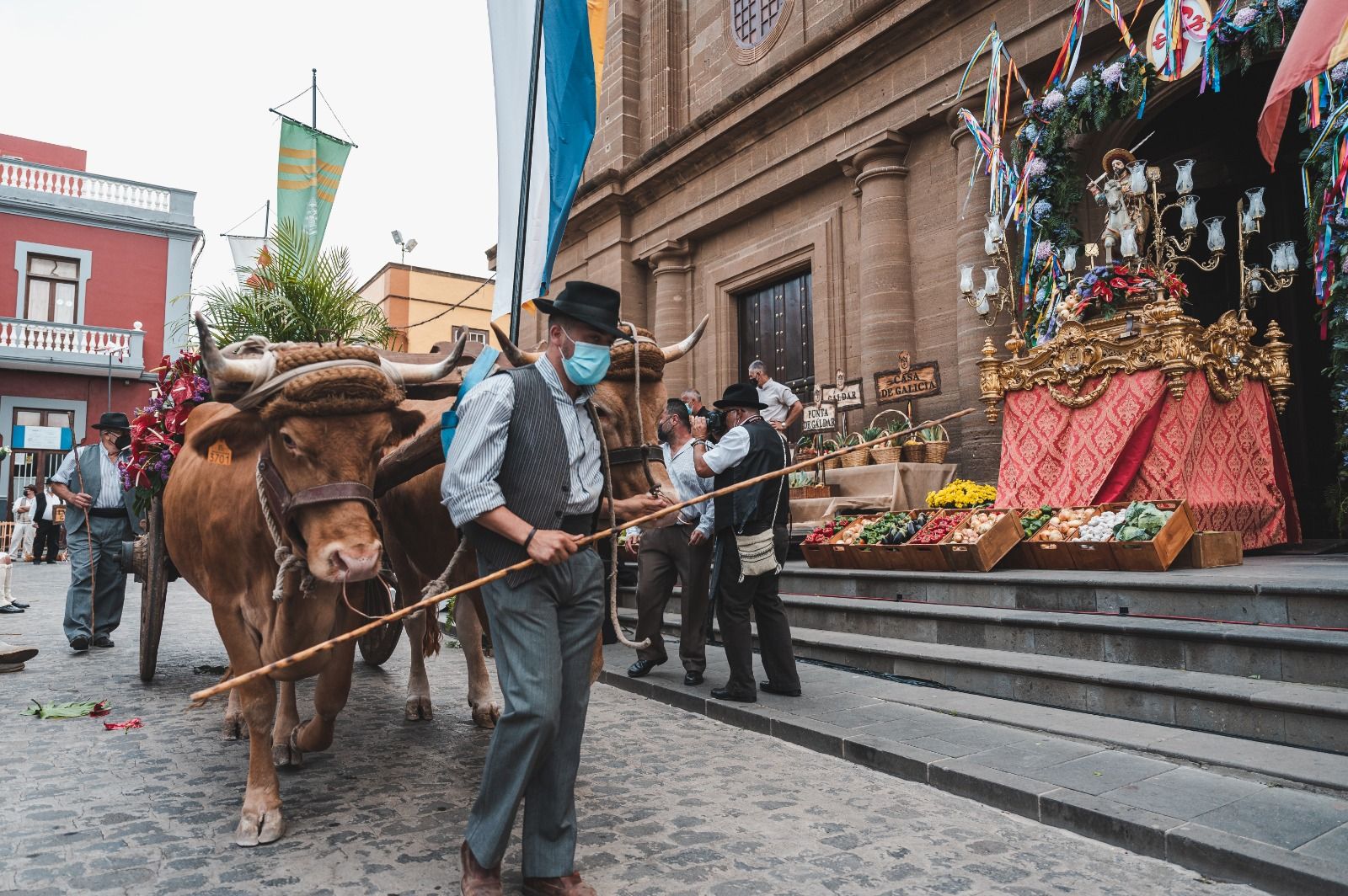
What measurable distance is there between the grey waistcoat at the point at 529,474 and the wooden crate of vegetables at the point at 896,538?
5660mm

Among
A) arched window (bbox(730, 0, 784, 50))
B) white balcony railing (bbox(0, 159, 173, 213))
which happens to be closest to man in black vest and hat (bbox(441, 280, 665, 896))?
arched window (bbox(730, 0, 784, 50))

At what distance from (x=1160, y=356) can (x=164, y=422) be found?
840cm

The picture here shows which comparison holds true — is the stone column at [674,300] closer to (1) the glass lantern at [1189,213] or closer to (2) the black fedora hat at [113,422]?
(1) the glass lantern at [1189,213]

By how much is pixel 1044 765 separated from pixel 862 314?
9.87 metres

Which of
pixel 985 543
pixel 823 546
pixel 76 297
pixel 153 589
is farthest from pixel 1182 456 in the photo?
pixel 76 297

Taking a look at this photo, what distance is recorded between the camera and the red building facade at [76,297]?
26.5 meters

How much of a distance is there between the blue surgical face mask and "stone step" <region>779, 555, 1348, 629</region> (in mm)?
4834

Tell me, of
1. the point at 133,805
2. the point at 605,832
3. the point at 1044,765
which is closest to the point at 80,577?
the point at 133,805

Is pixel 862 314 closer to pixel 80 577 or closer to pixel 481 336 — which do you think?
pixel 80 577

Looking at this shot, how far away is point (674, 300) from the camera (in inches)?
720

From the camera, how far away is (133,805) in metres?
3.99

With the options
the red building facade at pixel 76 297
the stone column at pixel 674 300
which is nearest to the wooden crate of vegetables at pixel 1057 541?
the stone column at pixel 674 300

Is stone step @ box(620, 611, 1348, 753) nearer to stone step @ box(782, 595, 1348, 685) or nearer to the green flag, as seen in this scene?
stone step @ box(782, 595, 1348, 685)

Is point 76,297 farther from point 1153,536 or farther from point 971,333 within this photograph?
point 1153,536
